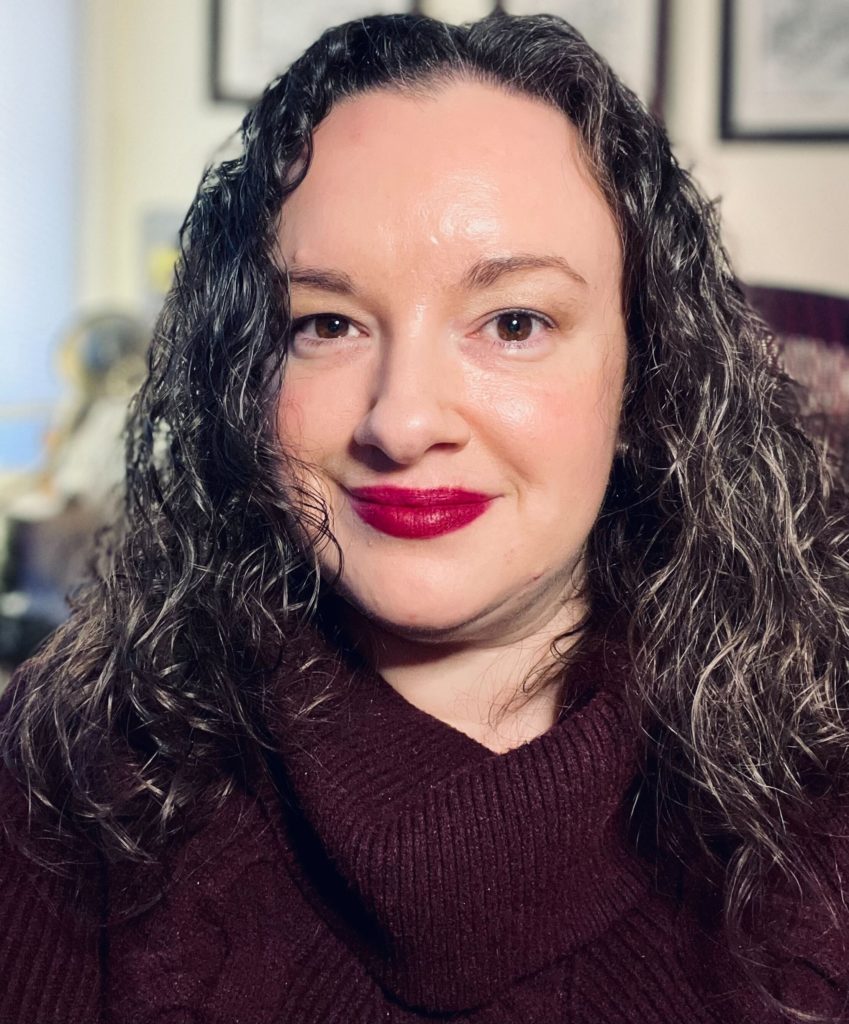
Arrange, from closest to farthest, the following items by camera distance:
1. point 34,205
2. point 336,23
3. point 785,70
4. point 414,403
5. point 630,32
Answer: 1. point 414,403
2. point 785,70
3. point 630,32
4. point 336,23
5. point 34,205

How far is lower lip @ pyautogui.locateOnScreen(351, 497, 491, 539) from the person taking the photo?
84cm

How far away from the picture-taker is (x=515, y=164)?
84cm

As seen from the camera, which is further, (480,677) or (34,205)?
(34,205)

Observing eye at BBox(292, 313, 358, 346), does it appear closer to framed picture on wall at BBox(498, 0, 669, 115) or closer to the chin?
the chin

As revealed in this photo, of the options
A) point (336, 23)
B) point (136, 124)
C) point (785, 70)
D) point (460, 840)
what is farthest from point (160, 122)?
point (460, 840)

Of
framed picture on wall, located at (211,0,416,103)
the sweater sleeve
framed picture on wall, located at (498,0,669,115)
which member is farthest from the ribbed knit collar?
framed picture on wall, located at (211,0,416,103)

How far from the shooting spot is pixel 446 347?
840mm

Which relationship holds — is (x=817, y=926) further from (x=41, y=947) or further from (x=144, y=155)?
(x=144, y=155)

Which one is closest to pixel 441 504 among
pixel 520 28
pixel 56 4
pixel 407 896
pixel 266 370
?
pixel 266 370

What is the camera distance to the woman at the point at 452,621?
2.77ft

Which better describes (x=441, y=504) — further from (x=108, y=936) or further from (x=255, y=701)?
(x=108, y=936)

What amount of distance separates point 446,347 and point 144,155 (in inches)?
89.1

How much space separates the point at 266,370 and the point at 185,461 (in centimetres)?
14

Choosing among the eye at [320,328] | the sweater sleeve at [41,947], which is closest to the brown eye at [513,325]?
the eye at [320,328]
